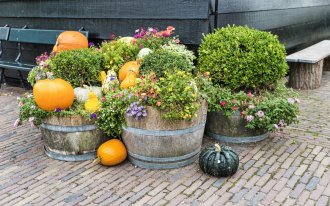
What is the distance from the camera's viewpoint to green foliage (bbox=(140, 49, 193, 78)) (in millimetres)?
4617

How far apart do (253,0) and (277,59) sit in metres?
2.27

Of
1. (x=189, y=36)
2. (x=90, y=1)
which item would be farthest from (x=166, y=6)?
(x=90, y=1)

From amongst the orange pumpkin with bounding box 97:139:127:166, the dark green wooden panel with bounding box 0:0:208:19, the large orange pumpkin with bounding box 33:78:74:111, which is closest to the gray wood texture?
the dark green wooden panel with bounding box 0:0:208:19

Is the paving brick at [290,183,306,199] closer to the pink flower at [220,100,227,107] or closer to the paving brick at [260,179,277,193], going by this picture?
the paving brick at [260,179,277,193]

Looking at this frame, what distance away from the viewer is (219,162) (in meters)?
3.96

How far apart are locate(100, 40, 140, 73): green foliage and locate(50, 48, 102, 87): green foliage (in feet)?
0.75

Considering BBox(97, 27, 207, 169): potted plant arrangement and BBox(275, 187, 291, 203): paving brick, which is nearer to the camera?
BBox(275, 187, 291, 203): paving brick

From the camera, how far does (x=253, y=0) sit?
6898mm

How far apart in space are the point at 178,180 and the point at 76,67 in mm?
2011

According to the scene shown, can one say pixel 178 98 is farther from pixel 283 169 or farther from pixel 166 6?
pixel 166 6

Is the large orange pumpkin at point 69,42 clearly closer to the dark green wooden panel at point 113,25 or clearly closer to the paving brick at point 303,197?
the dark green wooden panel at point 113,25

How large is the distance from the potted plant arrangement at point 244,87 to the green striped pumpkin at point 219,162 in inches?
30.9

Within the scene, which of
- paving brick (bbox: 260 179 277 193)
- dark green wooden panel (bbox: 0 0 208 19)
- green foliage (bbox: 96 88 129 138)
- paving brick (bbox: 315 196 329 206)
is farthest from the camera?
dark green wooden panel (bbox: 0 0 208 19)

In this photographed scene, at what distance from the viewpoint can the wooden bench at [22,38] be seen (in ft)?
24.5
